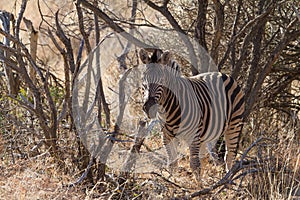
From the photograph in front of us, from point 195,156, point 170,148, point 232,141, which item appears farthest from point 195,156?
point 232,141

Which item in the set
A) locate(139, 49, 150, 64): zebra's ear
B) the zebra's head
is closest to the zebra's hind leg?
the zebra's head

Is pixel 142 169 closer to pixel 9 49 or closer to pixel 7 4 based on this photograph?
pixel 9 49

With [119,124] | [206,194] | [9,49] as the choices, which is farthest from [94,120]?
[206,194]

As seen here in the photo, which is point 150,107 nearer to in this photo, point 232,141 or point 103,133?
point 103,133

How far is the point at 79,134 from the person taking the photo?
5.14m

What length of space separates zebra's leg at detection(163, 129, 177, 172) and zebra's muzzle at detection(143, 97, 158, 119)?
671 millimetres

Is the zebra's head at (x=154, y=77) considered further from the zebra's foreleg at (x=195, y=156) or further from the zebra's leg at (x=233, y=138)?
the zebra's leg at (x=233, y=138)

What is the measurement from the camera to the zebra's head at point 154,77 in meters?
5.01

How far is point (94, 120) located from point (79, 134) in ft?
0.92

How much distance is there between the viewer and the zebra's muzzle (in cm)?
487

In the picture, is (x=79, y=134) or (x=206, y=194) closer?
(x=206, y=194)

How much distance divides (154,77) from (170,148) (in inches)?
37.6

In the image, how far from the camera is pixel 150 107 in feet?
16.2

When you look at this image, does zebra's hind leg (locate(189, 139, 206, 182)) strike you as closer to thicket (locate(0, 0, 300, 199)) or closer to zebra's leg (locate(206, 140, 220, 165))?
thicket (locate(0, 0, 300, 199))
